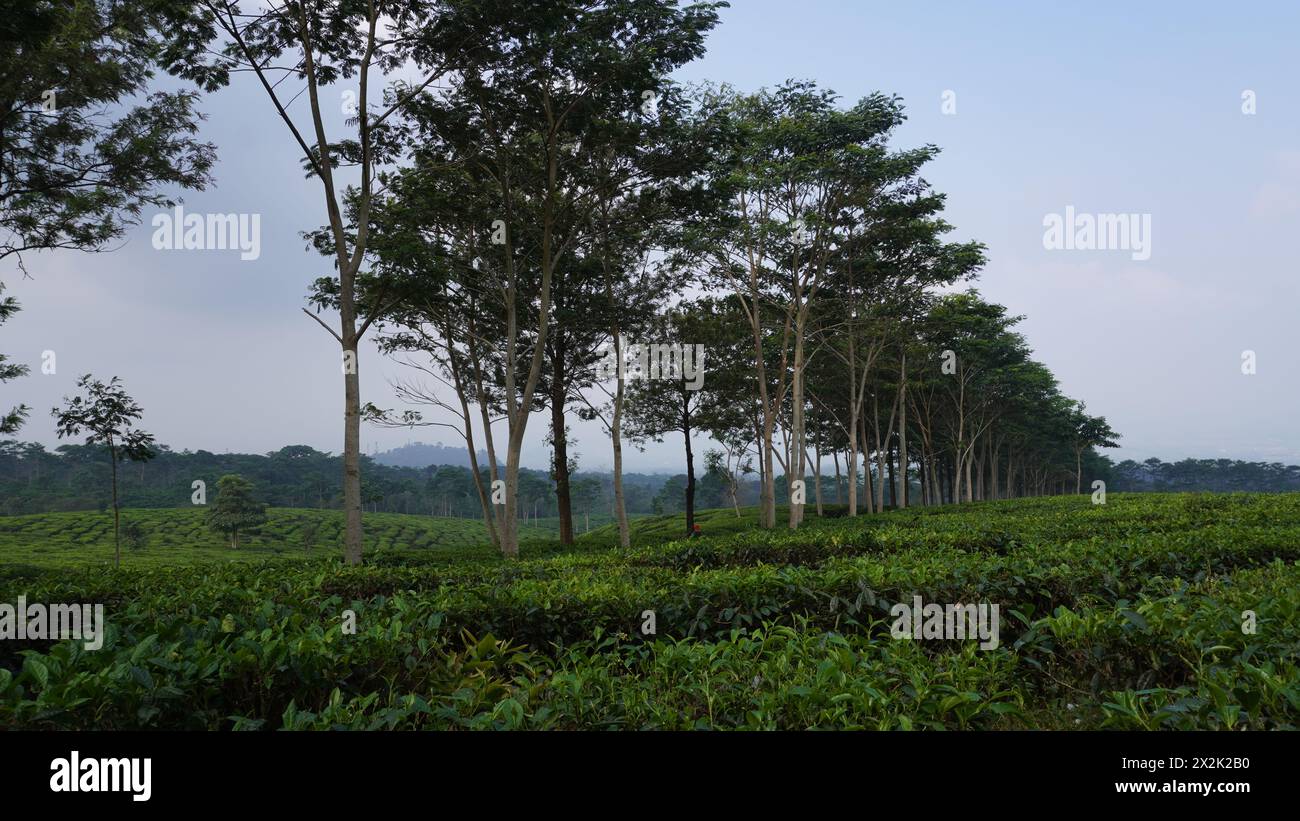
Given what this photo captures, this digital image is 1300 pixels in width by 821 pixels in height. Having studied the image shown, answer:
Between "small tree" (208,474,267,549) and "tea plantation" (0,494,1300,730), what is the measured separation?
2158 inches

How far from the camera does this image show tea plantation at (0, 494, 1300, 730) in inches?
104

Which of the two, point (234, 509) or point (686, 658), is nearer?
point (686, 658)

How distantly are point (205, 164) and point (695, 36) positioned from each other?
40.2ft

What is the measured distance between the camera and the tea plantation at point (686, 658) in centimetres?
263

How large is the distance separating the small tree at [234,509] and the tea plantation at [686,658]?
180 feet

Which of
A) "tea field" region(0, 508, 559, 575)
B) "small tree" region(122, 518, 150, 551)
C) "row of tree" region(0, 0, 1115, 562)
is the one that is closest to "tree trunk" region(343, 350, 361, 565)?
"row of tree" region(0, 0, 1115, 562)

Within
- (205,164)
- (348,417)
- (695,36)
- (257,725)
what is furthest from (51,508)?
(257,725)

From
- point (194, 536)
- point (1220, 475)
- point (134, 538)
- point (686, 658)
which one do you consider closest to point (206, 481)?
point (194, 536)

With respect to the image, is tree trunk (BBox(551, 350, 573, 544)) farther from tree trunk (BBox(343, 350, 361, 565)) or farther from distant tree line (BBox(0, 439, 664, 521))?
distant tree line (BBox(0, 439, 664, 521))

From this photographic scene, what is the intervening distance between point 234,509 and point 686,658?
60675 millimetres

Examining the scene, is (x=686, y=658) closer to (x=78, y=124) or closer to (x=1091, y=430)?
(x=78, y=124)

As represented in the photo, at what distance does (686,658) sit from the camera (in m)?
3.51
